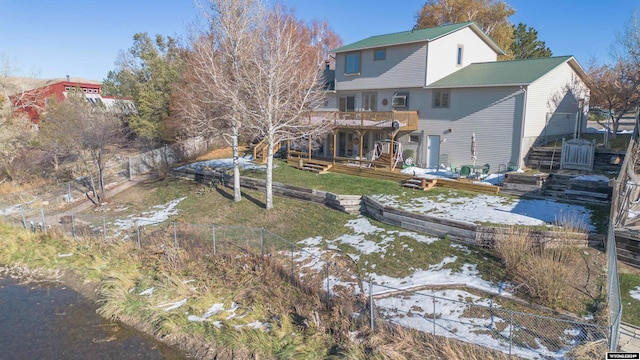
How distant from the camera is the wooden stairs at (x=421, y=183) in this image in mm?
19828

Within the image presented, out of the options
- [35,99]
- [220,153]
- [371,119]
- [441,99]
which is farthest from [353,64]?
[35,99]

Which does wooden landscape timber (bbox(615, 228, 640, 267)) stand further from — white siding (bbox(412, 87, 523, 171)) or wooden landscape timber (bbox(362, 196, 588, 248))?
white siding (bbox(412, 87, 523, 171))

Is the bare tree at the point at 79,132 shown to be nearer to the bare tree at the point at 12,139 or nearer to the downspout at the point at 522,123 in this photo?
the bare tree at the point at 12,139

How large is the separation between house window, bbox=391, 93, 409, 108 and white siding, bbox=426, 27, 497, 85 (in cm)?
190

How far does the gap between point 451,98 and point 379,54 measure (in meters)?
6.12

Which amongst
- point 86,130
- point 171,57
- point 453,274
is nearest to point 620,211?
point 453,274

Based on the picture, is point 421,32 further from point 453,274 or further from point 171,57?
point 171,57

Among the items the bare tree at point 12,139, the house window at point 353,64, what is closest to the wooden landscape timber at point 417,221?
the house window at point 353,64

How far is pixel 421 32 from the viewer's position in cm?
2714

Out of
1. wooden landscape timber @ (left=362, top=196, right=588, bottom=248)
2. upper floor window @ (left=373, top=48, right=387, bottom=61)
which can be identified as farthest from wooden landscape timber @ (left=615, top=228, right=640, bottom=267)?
upper floor window @ (left=373, top=48, right=387, bottom=61)

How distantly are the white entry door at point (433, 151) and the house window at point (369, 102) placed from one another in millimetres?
4827

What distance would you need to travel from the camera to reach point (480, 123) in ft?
75.6

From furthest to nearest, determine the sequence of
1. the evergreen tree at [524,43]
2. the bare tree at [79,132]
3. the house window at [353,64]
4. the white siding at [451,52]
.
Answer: the evergreen tree at [524,43] < the house window at [353,64] < the white siding at [451,52] < the bare tree at [79,132]

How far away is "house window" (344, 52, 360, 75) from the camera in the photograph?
2864 centimetres
